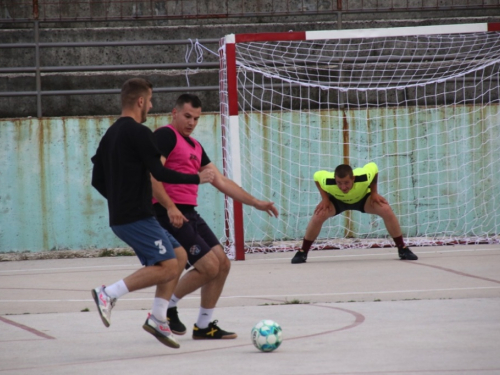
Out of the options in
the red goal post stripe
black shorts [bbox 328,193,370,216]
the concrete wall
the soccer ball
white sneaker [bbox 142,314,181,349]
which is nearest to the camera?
the soccer ball

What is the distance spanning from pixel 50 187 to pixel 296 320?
6.92 meters

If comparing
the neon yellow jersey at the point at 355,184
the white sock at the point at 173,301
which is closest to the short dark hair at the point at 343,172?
the neon yellow jersey at the point at 355,184

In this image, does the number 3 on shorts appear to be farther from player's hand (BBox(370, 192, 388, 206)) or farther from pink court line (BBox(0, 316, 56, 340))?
player's hand (BBox(370, 192, 388, 206))

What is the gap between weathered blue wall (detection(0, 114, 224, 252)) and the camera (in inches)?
491

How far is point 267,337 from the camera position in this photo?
208 inches

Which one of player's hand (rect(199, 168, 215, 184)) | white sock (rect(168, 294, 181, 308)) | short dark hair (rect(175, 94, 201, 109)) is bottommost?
white sock (rect(168, 294, 181, 308))

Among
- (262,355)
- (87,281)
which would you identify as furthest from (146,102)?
(87,281)

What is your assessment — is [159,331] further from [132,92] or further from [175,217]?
[132,92]

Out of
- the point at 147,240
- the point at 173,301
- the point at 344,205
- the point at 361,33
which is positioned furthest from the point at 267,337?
the point at 361,33

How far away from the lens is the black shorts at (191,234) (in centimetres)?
602

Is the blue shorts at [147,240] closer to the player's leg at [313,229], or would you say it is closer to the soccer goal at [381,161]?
the player's leg at [313,229]

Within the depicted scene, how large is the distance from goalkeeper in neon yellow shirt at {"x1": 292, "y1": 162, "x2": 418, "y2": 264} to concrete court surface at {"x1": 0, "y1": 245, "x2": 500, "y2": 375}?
12.0 inches

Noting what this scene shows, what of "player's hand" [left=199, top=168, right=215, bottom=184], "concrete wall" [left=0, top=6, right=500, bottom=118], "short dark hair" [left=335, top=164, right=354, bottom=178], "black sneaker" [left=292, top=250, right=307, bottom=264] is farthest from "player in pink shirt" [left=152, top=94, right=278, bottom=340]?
"concrete wall" [left=0, top=6, right=500, bottom=118]

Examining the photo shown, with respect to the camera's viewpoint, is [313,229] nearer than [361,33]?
Yes
